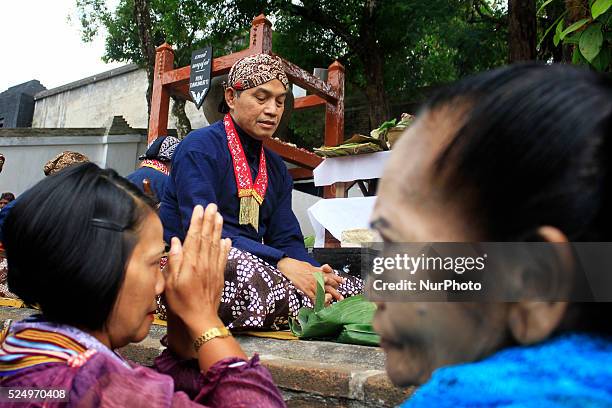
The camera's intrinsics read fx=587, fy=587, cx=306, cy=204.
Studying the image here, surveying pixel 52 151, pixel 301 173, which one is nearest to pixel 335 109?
pixel 301 173

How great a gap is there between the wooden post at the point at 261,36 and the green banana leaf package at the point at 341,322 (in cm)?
408

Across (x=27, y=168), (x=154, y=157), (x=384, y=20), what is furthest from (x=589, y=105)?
(x=27, y=168)

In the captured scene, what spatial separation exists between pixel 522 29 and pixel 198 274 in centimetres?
623

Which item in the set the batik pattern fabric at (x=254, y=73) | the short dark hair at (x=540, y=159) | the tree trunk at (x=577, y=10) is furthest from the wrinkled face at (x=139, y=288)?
the tree trunk at (x=577, y=10)

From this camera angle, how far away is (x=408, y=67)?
33.9 feet

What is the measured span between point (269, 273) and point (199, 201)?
1.55 ft

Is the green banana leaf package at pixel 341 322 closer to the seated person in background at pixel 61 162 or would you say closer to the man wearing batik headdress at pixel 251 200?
the man wearing batik headdress at pixel 251 200

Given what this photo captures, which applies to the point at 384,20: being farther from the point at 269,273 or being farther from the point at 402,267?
the point at 402,267

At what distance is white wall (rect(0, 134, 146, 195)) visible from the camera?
12656mm

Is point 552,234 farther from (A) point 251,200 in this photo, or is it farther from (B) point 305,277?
(A) point 251,200

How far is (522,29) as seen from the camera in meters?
6.59

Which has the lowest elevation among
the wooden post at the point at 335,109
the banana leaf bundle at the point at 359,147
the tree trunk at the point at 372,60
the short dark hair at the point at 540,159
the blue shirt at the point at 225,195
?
the short dark hair at the point at 540,159

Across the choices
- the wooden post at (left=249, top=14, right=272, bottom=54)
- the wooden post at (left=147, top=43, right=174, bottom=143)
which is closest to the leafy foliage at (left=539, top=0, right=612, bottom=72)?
the wooden post at (left=249, top=14, right=272, bottom=54)

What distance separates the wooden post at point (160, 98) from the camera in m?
7.23
